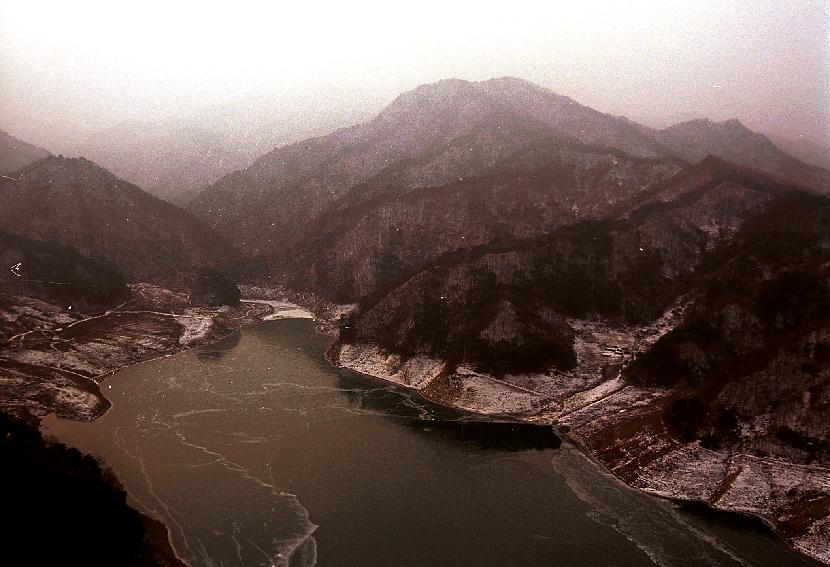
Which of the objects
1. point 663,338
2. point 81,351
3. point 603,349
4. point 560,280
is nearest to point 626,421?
point 663,338

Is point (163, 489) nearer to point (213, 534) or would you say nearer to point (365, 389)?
point (213, 534)

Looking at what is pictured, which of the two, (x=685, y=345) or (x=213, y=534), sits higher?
(x=685, y=345)

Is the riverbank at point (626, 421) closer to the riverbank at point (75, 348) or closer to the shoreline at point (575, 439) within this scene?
the shoreline at point (575, 439)

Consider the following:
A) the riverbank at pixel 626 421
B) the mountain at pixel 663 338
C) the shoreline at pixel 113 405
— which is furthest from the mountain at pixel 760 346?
the shoreline at pixel 113 405

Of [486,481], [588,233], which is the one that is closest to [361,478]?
[486,481]

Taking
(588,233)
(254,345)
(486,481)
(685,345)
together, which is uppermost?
(588,233)
